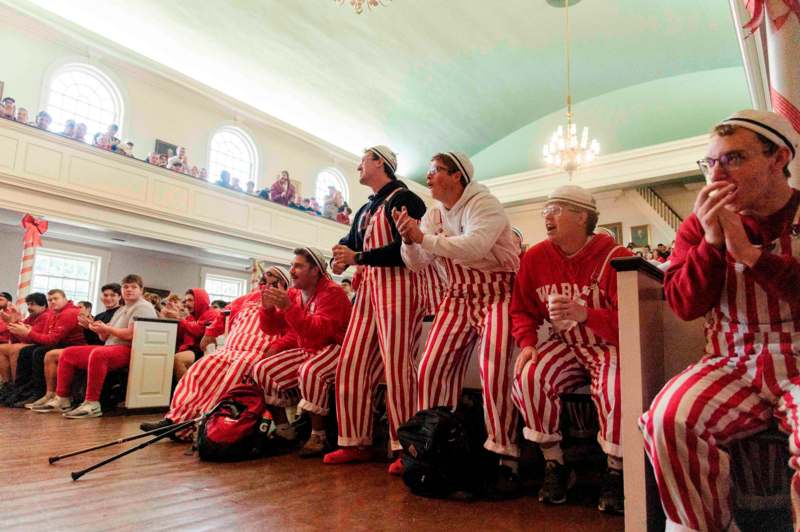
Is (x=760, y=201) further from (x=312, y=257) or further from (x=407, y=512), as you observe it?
(x=312, y=257)

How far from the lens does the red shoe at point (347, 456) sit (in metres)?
2.49

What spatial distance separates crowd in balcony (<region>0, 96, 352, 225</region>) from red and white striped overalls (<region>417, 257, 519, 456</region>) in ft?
25.8

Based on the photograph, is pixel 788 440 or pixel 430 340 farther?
pixel 430 340

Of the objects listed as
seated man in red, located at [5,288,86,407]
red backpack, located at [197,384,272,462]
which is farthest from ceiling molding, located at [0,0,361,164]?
red backpack, located at [197,384,272,462]

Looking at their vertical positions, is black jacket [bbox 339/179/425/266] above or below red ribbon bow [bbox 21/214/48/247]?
below

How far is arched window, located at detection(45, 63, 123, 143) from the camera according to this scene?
Answer: 8815 mm

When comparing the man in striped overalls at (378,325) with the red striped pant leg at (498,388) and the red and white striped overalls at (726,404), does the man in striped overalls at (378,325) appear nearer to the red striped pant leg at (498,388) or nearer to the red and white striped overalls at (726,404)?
the red striped pant leg at (498,388)

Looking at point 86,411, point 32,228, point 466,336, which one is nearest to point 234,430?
point 466,336

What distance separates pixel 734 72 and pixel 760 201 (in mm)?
12954

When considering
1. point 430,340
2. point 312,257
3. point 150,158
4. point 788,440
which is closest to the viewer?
point 788,440

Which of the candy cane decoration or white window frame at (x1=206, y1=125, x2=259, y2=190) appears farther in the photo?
white window frame at (x1=206, y1=125, x2=259, y2=190)

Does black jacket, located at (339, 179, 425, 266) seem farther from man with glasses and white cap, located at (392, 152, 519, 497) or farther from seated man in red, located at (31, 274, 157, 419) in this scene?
seated man in red, located at (31, 274, 157, 419)

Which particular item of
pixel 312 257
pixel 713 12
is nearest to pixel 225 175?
pixel 312 257

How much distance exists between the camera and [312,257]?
3.05m
